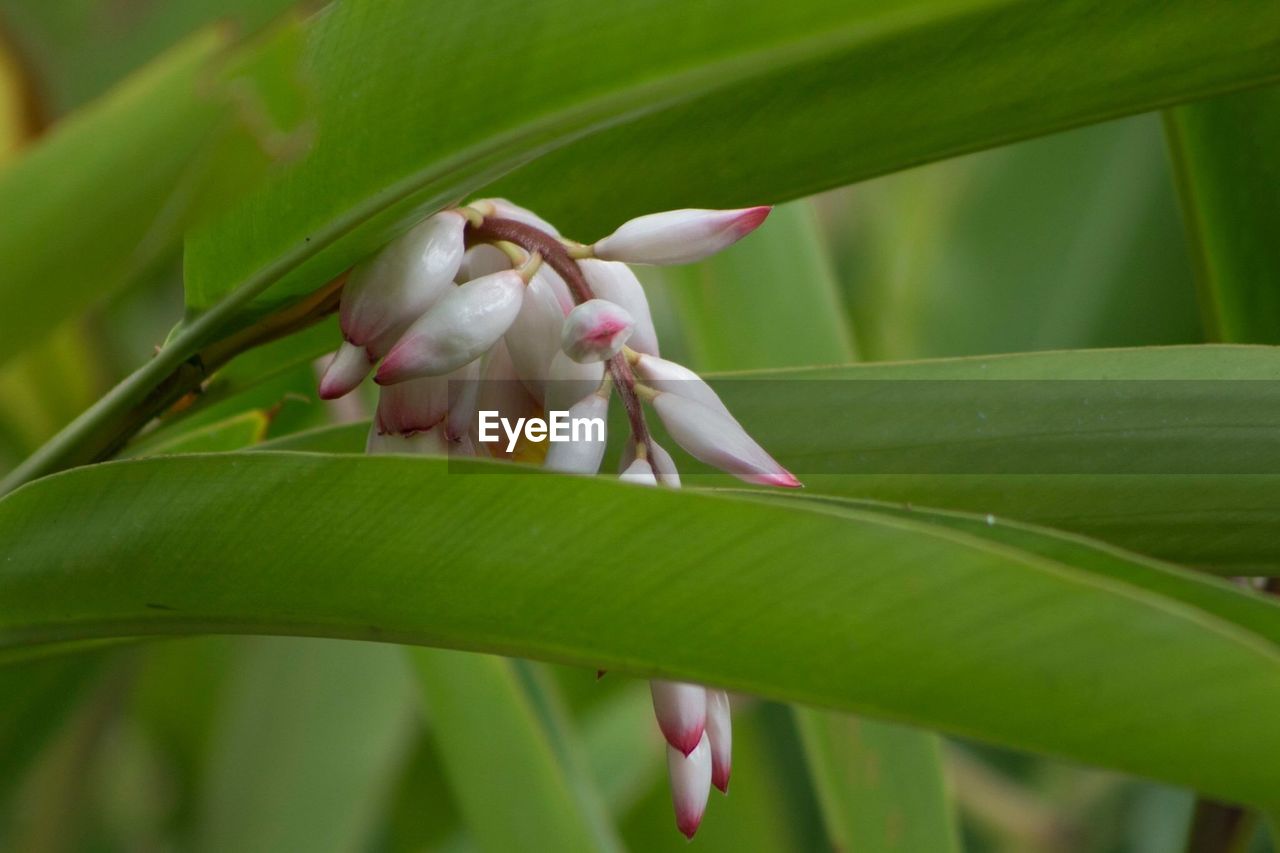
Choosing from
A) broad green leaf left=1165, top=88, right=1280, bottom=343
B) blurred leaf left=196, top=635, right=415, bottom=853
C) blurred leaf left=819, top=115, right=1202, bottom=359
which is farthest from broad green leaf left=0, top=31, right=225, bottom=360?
blurred leaf left=819, top=115, right=1202, bottom=359

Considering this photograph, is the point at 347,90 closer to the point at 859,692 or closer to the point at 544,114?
the point at 544,114

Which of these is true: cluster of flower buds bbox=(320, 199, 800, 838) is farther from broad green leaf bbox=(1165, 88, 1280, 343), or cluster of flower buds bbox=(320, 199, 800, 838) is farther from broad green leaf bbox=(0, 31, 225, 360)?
broad green leaf bbox=(1165, 88, 1280, 343)

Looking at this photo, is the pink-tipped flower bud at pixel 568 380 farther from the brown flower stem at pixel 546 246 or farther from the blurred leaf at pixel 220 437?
the blurred leaf at pixel 220 437

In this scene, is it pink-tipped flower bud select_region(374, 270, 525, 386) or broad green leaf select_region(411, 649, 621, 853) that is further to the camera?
broad green leaf select_region(411, 649, 621, 853)

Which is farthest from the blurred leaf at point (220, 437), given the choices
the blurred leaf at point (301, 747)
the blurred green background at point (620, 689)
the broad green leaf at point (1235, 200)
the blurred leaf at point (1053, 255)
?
the blurred leaf at point (1053, 255)

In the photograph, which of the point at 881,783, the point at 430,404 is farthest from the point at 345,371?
the point at 881,783

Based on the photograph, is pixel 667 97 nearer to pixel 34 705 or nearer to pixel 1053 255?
pixel 34 705
